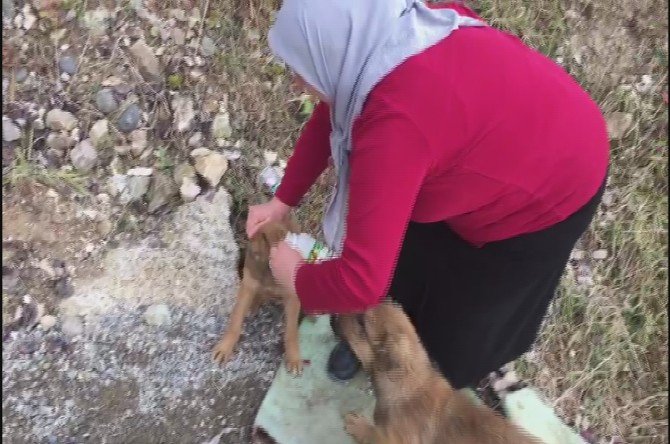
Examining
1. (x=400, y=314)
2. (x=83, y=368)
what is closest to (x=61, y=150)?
(x=83, y=368)

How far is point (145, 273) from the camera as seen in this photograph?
230 cm

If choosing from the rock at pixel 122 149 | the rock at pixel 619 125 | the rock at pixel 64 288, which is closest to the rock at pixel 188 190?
the rock at pixel 122 149

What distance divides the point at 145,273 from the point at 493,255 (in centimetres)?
125

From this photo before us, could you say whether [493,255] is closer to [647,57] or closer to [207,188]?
[207,188]

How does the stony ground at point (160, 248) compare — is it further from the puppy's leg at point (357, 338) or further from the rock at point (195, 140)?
the puppy's leg at point (357, 338)

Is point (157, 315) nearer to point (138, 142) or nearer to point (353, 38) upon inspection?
point (138, 142)

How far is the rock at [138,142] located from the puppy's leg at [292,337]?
0.79 m

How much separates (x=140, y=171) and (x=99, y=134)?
0.19 meters

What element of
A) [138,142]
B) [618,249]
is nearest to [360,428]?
[138,142]

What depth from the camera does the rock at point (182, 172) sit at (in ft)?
7.93

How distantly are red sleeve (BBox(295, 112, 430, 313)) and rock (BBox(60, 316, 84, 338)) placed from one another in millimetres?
1040

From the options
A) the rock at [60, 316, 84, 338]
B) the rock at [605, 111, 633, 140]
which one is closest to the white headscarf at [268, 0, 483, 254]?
the rock at [60, 316, 84, 338]

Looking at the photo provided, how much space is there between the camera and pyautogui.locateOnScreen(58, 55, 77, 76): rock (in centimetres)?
233

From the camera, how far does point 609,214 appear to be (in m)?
3.01
